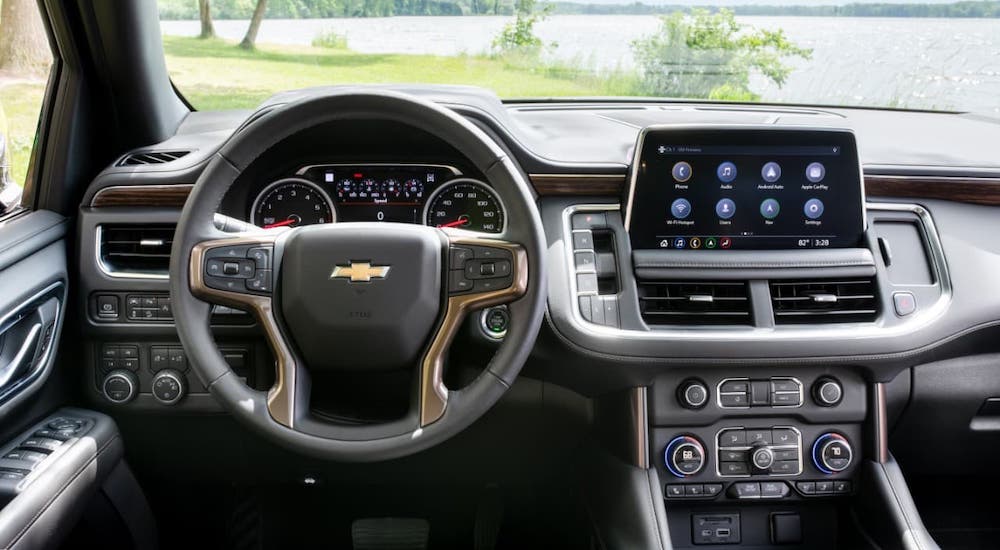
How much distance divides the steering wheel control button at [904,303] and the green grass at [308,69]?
108 centimetres

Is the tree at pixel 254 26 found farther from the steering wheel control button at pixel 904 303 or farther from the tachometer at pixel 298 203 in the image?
the steering wheel control button at pixel 904 303

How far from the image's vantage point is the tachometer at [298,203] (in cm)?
216

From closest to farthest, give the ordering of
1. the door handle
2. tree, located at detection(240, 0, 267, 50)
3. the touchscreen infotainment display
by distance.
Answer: the door handle → the touchscreen infotainment display → tree, located at detection(240, 0, 267, 50)

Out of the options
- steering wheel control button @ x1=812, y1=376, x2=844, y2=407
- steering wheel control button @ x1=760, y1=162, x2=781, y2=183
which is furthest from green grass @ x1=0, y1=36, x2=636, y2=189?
steering wheel control button @ x1=812, y1=376, x2=844, y2=407

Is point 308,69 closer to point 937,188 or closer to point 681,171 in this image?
point 681,171

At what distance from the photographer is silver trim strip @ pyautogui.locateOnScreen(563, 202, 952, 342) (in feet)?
6.57

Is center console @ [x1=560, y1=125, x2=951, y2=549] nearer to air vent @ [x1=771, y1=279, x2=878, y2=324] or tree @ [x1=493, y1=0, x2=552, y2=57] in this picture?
air vent @ [x1=771, y1=279, x2=878, y2=324]

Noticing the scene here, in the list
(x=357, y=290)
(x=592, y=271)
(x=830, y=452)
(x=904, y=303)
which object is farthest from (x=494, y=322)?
(x=904, y=303)

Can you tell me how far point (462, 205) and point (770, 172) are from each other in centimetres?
78

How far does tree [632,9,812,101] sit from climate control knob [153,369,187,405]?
159 cm

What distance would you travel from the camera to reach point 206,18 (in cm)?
245

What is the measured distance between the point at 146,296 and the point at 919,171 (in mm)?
2029

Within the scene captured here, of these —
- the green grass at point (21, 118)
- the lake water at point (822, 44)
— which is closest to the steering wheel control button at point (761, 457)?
the lake water at point (822, 44)

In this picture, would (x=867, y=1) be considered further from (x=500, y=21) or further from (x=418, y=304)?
(x=418, y=304)
